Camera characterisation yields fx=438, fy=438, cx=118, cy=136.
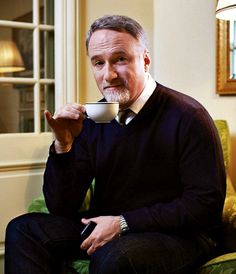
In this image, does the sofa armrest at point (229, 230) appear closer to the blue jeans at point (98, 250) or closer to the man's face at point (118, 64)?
the blue jeans at point (98, 250)

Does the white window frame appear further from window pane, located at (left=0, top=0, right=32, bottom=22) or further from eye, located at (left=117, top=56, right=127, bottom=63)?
eye, located at (left=117, top=56, right=127, bottom=63)

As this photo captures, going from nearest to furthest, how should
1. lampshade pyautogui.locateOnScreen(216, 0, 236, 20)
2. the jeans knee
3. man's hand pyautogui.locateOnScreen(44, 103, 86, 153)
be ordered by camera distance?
the jeans knee, man's hand pyautogui.locateOnScreen(44, 103, 86, 153), lampshade pyautogui.locateOnScreen(216, 0, 236, 20)

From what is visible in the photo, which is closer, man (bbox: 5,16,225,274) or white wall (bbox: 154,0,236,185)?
man (bbox: 5,16,225,274)

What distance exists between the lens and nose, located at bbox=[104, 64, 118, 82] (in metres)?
1.47

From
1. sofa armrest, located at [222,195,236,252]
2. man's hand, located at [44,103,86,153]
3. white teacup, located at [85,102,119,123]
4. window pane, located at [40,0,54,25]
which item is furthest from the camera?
window pane, located at [40,0,54,25]

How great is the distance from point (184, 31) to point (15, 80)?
3.26 feet

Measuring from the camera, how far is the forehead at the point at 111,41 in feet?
4.80

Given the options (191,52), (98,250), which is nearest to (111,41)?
(98,250)

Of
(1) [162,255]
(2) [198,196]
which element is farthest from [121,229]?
(2) [198,196]

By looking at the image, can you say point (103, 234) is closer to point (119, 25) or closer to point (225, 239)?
point (225, 239)

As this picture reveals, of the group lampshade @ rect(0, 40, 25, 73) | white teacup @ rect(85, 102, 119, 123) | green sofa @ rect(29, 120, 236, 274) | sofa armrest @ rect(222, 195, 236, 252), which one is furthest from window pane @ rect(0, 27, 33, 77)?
sofa armrest @ rect(222, 195, 236, 252)

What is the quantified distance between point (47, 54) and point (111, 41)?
924mm

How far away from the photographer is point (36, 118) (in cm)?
229

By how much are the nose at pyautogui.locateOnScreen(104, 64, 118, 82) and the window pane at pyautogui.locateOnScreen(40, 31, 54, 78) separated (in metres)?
0.90
